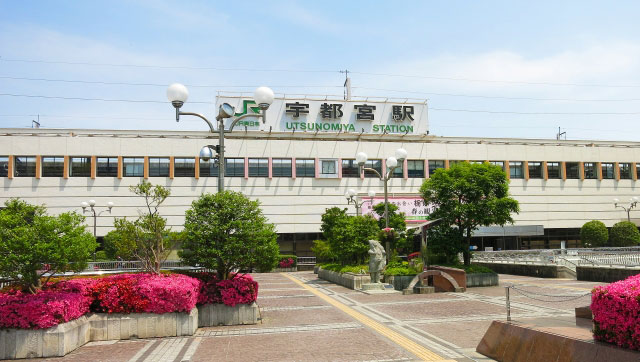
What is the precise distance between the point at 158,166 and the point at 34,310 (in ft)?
117

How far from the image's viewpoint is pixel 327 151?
4556 centimetres

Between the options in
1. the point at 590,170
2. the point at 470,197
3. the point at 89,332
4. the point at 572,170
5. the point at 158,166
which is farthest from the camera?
the point at 590,170

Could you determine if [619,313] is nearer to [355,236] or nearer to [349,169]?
[355,236]

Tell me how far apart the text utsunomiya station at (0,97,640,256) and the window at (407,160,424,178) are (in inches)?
3.9

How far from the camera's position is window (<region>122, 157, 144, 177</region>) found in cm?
4265

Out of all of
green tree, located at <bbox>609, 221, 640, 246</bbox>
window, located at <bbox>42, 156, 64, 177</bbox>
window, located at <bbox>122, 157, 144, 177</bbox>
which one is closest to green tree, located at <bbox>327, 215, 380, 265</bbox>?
window, located at <bbox>122, 157, 144, 177</bbox>

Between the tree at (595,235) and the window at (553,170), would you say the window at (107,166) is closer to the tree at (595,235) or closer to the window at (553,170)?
the window at (553,170)

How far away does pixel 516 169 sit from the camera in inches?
1937

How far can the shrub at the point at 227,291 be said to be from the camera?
12.3 m

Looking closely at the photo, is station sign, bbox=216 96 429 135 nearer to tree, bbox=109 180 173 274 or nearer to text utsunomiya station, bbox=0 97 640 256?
text utsunomiya station, bbox=0 97 640 256

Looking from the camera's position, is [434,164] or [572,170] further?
[572,170]

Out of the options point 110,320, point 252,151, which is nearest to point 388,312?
point 110,320

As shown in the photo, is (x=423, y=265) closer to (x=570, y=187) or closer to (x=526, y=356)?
(x=526, y=356)

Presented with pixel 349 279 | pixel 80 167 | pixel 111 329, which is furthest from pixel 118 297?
pixel 80 167
